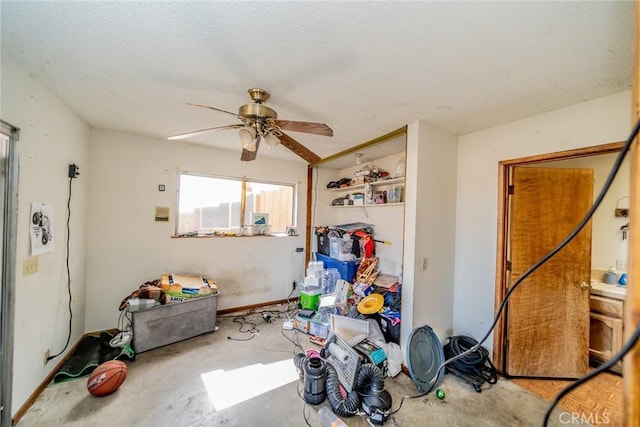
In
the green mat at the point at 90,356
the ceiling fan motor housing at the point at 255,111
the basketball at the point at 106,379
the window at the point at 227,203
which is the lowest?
the green mat at the point at 90,356

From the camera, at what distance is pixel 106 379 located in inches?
74.7

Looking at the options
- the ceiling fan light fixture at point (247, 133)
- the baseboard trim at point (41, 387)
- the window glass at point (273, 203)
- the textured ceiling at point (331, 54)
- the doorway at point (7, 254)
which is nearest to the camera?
the textured ceiling at point (331, 54)

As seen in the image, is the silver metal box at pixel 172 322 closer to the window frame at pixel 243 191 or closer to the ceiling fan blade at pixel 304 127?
the window frame at pixel 243 191

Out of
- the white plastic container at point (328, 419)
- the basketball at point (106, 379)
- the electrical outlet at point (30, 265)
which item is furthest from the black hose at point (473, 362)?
the electrical outlet at point (30, 265)

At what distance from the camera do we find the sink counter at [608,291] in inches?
92.3

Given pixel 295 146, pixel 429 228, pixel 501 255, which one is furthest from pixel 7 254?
pixel 501 255

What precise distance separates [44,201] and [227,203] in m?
1.91

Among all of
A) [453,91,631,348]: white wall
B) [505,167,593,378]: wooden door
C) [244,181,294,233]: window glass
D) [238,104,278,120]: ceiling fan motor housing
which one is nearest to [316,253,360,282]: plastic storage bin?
[244,181,294,233]: window glass

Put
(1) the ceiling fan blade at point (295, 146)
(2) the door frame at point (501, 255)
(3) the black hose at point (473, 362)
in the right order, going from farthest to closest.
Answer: (2) the door frame at point (501, 255), (3) the black hose at point (473, 362), (1) the ceiling fan blade at point (295, 146)

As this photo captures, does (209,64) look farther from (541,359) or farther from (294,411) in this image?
(541,359)

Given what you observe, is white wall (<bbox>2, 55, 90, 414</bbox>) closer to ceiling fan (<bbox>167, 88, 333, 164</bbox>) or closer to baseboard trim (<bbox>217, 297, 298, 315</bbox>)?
ceiling fan (<bbox>167, 88, 333, 164</bbox>)

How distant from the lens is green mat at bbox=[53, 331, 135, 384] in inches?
82.0

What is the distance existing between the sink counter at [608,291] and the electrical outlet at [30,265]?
5.03 meters

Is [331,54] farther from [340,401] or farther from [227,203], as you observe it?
[227,203]
